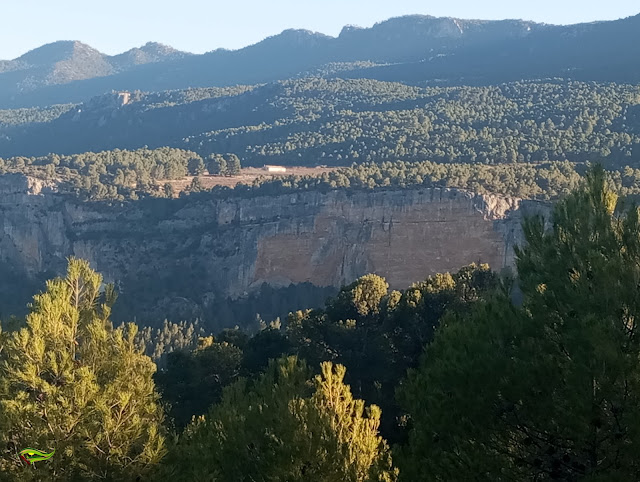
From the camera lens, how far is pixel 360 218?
174ft

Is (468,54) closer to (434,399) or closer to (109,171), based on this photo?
(109,171)

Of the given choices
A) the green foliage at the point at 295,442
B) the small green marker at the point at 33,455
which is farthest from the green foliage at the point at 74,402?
the green foliage at the point at 295,442

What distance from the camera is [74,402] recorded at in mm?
11297

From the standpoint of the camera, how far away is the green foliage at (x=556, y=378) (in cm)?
873

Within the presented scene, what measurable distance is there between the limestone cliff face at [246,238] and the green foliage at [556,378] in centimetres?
3490

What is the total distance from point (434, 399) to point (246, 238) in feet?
163

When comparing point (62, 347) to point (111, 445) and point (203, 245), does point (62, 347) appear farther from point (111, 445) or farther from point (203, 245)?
point (203, 245)

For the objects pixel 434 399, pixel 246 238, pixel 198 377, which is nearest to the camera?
pixel 434 399

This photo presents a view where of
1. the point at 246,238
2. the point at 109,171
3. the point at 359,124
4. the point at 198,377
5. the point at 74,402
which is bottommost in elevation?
the point at 246,238

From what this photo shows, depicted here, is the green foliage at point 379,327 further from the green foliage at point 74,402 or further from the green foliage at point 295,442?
the green foliage at point 74,402

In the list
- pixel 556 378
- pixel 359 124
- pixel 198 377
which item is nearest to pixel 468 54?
pixel 359 124

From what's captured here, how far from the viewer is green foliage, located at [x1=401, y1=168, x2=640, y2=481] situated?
873 cm

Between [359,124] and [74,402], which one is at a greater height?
[359,124]

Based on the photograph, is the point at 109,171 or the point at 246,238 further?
the point at 109,171
